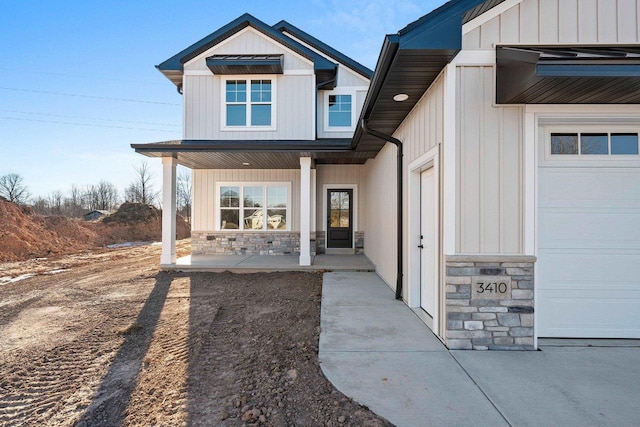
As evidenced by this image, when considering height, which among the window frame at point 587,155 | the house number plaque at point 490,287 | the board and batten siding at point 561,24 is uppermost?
the board and batten siding at point 561,24

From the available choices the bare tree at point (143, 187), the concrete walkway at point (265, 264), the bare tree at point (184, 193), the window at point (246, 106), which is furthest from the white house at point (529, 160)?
the bare tree at point (143, 187)

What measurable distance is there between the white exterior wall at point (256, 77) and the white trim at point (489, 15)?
6.23 metres

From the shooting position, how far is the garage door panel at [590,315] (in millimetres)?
3271

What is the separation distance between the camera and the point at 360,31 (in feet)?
32.5

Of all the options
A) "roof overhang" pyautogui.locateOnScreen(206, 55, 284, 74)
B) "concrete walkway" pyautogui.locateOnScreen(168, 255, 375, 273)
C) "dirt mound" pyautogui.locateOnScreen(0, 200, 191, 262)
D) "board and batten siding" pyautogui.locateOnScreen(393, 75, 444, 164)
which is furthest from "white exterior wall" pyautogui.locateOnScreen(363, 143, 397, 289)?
"dirt mound" pyautogui.locateOnScreen(0, 200, 191, 262)

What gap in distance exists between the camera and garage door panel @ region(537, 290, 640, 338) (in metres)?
3.27

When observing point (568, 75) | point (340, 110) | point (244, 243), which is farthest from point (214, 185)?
point (568, 75)

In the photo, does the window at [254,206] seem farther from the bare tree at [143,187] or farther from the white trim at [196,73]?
the bare tree at [143,187]

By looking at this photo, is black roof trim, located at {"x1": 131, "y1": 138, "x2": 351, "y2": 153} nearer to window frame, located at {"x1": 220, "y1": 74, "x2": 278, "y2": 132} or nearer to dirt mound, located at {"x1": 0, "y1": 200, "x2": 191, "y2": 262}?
window frame, located at {"x1": 220, "y1": 74, "x2": 278, "y2": 132}

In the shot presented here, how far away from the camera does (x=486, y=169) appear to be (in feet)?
10.4

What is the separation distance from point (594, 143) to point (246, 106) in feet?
27.0

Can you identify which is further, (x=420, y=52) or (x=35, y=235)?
(x=35, y=235)

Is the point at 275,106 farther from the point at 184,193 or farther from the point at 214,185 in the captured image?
the point at 184,193

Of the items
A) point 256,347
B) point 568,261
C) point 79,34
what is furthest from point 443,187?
point 79,34
